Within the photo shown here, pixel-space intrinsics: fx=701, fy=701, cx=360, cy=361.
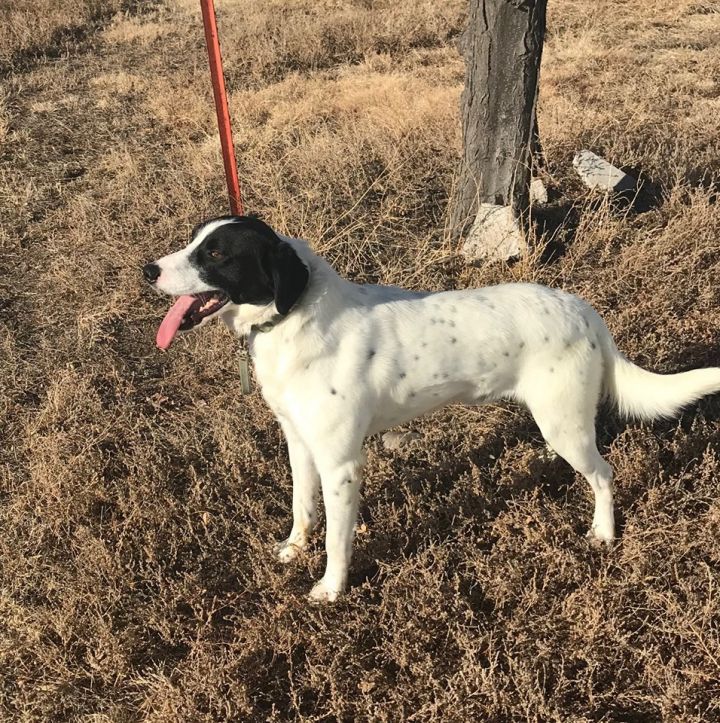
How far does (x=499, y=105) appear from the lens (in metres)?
4.62

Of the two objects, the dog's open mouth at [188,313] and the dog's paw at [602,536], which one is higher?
the dog's open mouth at [188,313]

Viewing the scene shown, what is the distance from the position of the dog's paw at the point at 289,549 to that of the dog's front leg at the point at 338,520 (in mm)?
176

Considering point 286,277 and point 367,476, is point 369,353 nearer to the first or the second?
point 286,277

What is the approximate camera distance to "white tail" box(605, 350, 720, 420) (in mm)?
2752

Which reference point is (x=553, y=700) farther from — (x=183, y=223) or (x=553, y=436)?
(x=183, y=223)

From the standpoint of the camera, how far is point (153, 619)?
273cm

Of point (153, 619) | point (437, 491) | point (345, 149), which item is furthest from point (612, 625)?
point (345, 149)

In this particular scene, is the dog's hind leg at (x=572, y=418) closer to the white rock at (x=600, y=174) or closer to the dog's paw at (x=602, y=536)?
the dog's paw at (x=602, y=536)

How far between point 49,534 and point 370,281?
8.57 ft

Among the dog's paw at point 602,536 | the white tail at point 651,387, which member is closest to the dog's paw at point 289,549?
the dog's paw at point 602,536

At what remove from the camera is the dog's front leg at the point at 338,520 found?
2645 millimetres

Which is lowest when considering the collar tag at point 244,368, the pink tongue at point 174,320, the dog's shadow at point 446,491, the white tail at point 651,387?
the dog's shadow at point 446,491

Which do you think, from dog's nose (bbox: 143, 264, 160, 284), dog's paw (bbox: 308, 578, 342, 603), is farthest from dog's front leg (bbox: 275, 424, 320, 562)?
dog's nose (bbox: 143, 264, 160, 284)

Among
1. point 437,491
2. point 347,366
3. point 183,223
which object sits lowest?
point 437,491
